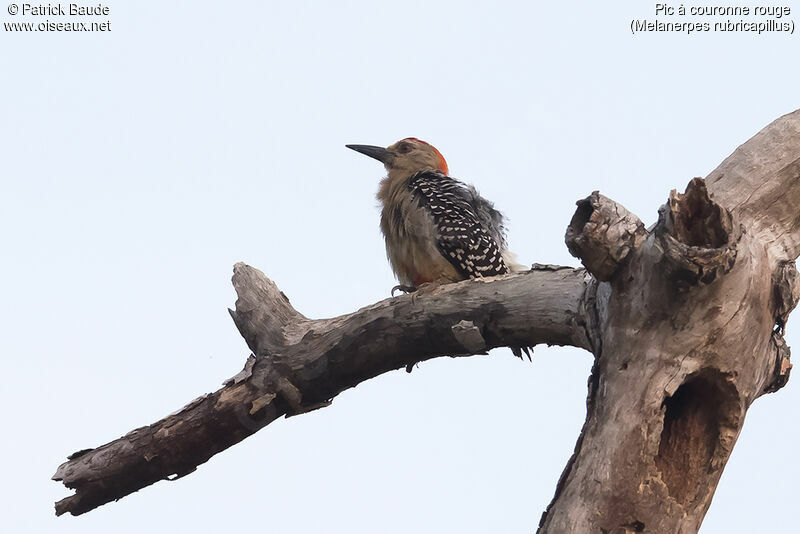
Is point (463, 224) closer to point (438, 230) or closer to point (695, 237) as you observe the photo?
point (438, 230)

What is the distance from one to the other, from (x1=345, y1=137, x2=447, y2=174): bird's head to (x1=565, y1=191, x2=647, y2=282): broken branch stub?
167 inches

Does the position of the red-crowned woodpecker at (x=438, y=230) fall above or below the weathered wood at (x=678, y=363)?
above

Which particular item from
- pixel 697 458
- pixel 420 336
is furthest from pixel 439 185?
pixel 697 458

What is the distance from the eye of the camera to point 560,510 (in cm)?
359

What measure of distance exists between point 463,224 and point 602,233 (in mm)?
3098

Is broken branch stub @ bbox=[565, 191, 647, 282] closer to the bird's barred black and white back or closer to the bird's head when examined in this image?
the bird's barred black and white back

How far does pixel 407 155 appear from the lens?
26.2 ft

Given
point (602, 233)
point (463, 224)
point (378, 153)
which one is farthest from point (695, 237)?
point (378, 153)

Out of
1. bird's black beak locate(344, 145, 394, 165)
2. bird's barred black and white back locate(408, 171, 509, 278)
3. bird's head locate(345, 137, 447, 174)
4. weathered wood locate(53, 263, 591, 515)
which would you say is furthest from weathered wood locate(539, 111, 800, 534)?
bird's black beak locate(344, 145, 394, 165)

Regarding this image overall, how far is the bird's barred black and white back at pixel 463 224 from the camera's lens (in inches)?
258

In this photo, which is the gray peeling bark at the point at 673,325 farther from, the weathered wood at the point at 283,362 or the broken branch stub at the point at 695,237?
the weathered wood at the point at 283,362

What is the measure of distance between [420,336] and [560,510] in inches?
58.2

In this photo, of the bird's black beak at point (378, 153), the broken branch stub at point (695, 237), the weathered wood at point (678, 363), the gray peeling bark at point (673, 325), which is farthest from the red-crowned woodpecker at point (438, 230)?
the broken branch stub at point (695, 237)

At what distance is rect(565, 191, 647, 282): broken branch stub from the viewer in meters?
3.53
